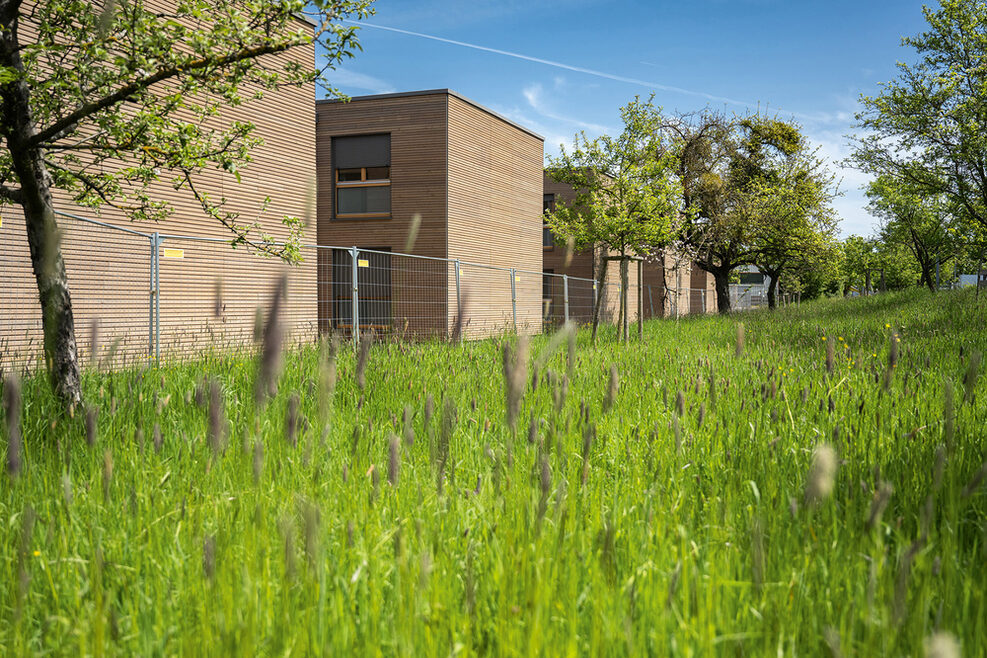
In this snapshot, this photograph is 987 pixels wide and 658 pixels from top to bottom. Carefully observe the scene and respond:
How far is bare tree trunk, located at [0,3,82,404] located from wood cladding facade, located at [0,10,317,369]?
291 cm

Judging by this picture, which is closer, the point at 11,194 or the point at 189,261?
the point at 11,194

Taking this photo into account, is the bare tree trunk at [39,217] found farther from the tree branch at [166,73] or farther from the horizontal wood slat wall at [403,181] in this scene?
the horizontal wood slat wall at [403,181]

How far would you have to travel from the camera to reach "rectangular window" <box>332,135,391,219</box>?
2138 centimetres

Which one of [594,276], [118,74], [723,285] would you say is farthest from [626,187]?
[118,74]

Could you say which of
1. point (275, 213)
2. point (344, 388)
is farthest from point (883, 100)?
point (344, 388)

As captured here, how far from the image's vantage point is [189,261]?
12383 mm

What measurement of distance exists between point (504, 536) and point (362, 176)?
21115mm

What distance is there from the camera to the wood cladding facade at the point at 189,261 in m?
9.23

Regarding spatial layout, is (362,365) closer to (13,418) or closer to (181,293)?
(13,418)

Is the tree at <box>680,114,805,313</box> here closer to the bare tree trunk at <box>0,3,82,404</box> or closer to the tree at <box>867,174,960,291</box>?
the tree at <box>867,174,960,291</box>

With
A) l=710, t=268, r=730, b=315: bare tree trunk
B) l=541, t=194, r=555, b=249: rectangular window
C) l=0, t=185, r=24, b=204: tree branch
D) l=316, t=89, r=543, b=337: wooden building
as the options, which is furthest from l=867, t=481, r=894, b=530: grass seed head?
l=710, t=268, r=730, b=315: bare tree trunk

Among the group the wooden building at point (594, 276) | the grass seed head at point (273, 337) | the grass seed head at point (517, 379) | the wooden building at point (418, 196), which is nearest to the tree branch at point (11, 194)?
the grass seed head at point (273, 337)

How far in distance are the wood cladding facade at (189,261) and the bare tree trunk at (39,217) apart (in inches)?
114

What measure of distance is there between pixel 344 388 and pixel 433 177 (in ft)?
54.7
